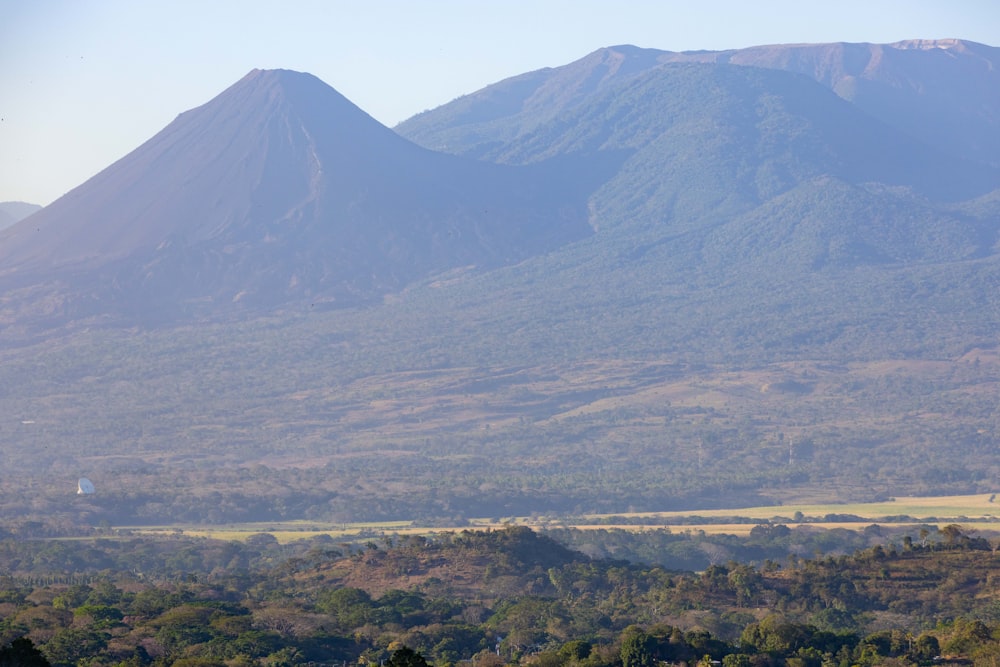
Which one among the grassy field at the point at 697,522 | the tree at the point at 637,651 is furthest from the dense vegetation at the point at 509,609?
the grassy field at the point at 697,522

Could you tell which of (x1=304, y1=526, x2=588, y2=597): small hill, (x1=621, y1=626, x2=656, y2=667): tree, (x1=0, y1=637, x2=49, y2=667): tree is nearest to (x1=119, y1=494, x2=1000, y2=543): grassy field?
(x1=304, y1=526, x2=588, y2=597): small hill

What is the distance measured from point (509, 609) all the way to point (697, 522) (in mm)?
56817

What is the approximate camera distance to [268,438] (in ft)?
561

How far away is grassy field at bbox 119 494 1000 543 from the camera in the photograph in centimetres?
11425

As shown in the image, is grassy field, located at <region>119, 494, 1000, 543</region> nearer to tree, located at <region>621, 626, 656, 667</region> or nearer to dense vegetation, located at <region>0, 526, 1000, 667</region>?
dense vegetation, located at <region>0, 526, 1000, 667</region>

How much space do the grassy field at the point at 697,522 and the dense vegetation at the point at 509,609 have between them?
2318cm

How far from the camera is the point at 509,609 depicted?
214 ft

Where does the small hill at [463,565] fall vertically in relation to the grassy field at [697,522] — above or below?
above

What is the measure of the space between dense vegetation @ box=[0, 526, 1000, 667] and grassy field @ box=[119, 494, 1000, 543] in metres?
23.2

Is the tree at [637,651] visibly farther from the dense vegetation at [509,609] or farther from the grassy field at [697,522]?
the grassy field at [697,522]

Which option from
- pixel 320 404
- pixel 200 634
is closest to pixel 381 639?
pixel 200 634

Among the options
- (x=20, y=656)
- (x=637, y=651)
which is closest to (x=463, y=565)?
(x=637, y=651)

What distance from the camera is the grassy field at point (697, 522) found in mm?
114250

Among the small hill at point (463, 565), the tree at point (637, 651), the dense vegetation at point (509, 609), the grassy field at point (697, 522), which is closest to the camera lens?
the tree at point (637, 651)
